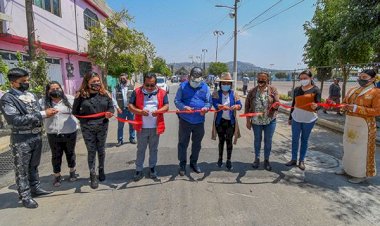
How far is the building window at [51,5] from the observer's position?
14178mm

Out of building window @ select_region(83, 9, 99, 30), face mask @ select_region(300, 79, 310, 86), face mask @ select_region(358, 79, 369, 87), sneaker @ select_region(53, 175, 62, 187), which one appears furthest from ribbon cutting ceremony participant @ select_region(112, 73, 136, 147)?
building window @ select_region(83, 9, 99, 30)

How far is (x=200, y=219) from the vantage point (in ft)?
11.4

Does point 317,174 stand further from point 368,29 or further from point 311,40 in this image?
point 311,40

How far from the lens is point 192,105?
4832mm

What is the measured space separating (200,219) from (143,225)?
2.33 ft

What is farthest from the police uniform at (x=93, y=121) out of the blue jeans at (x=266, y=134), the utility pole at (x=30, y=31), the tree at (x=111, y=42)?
the tree at (x=111, y=42)

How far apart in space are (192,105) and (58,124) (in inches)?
86.7

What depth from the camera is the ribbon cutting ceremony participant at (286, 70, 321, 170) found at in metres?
5.15

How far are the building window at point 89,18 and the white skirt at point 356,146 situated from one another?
65.7 feet

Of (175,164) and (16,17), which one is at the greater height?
(16,17)

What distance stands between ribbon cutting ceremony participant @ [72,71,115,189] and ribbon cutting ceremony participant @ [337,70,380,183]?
4053mm

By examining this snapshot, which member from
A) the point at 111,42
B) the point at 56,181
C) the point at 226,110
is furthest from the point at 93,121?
the point at 111,42

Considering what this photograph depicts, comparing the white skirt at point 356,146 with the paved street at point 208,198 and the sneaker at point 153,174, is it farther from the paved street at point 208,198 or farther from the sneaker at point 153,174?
the sneaker at point 153,174

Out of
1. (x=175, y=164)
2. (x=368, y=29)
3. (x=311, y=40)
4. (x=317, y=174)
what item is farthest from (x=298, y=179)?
(x=311, y=40)
